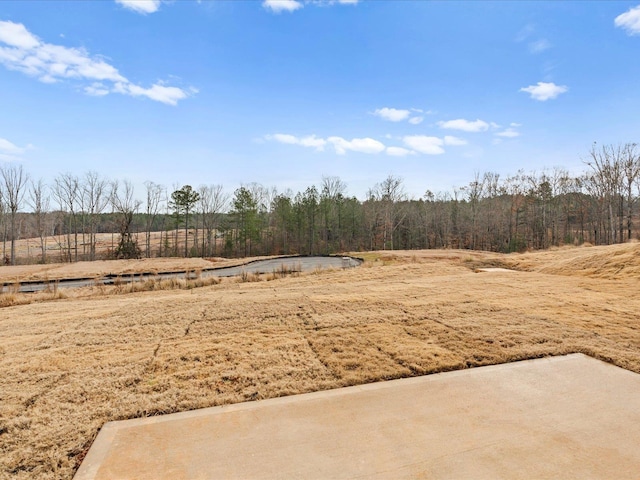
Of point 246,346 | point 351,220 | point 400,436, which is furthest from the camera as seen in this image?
point 351,220

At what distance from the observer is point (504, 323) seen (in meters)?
5.04

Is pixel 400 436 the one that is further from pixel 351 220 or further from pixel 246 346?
pixel 351 220

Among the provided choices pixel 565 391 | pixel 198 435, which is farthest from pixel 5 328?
pixel 565 391

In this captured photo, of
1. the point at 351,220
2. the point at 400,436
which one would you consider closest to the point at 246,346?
the point at 400,436

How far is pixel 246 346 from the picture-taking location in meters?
4.21

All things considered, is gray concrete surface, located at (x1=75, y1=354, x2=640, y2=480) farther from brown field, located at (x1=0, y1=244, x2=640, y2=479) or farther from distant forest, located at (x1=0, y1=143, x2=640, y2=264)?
distant forest, located at (x1=0, y1=143, x2=640, y2=264)

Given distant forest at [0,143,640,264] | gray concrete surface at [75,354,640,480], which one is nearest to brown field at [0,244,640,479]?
gray concrete surface at [75,354,640,480]

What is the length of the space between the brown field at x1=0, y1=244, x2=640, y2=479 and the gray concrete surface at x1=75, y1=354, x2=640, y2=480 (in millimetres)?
270

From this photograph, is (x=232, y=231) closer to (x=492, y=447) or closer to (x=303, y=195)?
(x=303, y=195)

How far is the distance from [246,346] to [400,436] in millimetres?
2432

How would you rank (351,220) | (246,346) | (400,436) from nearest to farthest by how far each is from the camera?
(400,436) < (246,346) < (351,220)

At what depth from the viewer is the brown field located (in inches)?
107

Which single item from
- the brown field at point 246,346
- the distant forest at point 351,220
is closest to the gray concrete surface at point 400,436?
the brown field at point 246,346

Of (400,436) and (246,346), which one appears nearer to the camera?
(400,436)
